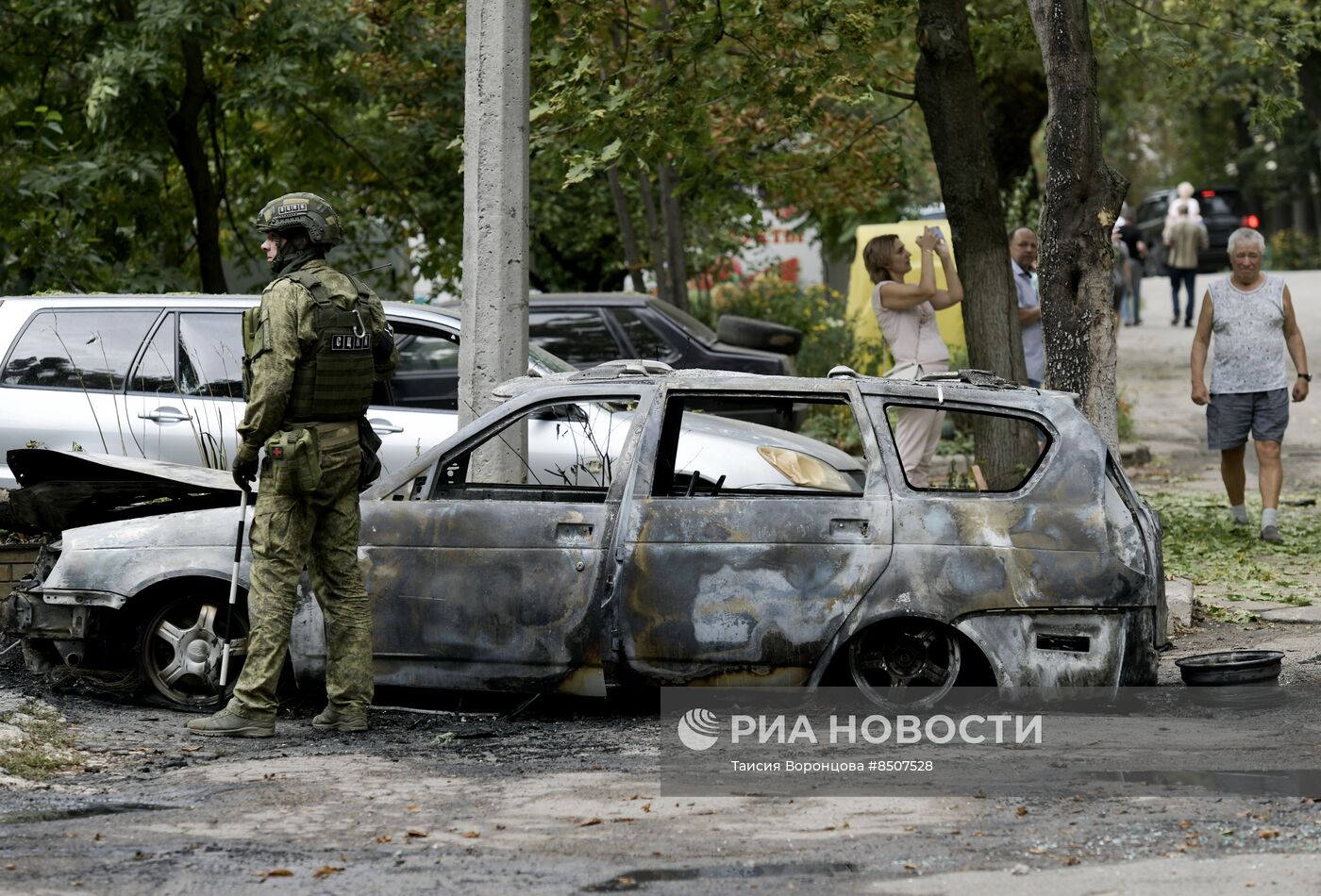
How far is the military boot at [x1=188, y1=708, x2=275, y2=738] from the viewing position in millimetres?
6750

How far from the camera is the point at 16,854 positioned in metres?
5.16

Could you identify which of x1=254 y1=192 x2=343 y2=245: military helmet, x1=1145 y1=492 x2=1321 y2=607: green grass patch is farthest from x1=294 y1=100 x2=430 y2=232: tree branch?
x1=254 y1=192 x2=343 y2=245: military helmet

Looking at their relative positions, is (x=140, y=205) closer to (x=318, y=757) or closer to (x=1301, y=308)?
(x=318, y=757)

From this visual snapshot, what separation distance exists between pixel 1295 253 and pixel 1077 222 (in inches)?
1522

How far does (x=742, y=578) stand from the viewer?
6738 millimetres

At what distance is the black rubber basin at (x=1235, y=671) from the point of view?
274 inches

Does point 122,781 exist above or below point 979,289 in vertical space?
below

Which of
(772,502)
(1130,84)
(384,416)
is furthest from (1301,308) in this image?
(772,502)

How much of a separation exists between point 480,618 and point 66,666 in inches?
72.9

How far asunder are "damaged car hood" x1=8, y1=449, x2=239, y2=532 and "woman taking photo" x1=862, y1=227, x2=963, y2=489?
4.19 metres

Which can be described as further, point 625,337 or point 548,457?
point 625,337

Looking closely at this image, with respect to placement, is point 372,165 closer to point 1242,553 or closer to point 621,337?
point 621,337

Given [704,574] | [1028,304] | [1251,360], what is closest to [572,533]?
[704,574]

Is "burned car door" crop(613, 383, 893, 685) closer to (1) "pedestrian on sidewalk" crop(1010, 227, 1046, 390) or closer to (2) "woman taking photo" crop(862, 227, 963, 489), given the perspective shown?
(2) "woman taking photo" crop(862, 227, 963, 489)
